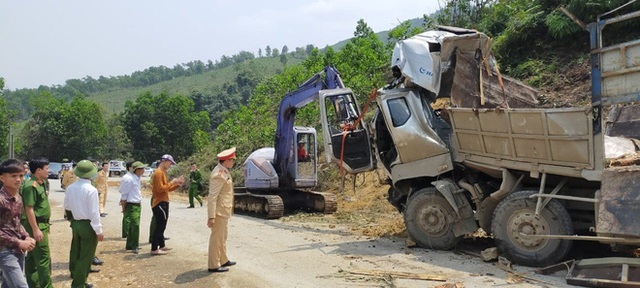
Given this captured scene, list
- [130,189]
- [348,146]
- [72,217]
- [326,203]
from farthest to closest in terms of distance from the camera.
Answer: [326,203] → [348,146] → [130,189] → [72,217]

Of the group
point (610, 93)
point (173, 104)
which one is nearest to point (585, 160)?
point (610, 93)

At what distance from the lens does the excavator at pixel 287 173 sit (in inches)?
585

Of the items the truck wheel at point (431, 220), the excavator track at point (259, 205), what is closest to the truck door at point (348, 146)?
the truck wheel at point (431, 220)

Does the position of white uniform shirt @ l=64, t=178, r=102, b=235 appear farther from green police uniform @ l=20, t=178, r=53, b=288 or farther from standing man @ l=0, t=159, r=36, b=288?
standing man @ l=0, t=159, r=36, b=288

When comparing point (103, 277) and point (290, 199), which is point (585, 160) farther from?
point (290, 199)

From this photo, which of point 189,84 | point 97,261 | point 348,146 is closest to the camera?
point 97,261

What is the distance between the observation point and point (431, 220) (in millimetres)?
9500

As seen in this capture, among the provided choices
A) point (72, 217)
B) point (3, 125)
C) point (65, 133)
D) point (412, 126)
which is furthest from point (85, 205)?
point (65, 133)

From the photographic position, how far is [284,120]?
51.0ft

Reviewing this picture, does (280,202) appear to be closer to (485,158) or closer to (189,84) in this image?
(485,158)

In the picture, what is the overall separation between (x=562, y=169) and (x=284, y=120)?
895 cm

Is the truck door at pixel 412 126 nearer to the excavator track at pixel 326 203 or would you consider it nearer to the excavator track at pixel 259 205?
the excavator track at pixel 326 203

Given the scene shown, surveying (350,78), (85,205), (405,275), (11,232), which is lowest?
(405,275)

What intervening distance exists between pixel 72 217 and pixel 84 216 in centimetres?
42
